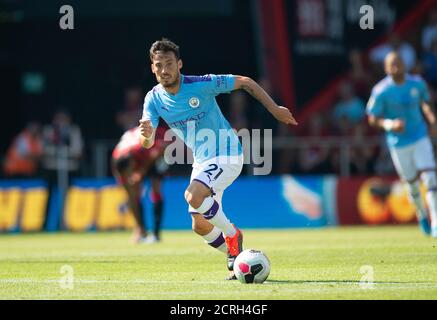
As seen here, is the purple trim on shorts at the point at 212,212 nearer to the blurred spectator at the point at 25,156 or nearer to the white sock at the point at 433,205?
the white sock at the point at 433,205

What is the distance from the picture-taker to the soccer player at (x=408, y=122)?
18250mm

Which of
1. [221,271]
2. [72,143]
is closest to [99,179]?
[72,143]

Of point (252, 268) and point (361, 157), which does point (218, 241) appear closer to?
point (252, 268)

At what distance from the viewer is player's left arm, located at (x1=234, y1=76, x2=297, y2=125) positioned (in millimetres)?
11461

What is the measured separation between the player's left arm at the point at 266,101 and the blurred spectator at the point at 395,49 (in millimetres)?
12924

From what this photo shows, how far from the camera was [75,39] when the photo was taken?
27.6m

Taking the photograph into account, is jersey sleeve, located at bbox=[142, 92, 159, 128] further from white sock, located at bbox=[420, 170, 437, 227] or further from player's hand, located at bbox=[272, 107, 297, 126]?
white sock, located at bbox=[420, 170, 437, 227]

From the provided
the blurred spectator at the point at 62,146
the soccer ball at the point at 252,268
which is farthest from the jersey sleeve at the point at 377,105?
the blurred spectator at the point at 62,146

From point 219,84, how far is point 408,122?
23.5ft

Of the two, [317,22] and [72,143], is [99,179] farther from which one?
[317,22]

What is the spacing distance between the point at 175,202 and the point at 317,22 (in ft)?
18.5

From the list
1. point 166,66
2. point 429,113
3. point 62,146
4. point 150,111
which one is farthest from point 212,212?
point 62,146

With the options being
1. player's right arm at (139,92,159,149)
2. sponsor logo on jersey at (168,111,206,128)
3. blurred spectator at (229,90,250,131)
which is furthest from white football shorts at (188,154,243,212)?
blurred spectator at (229,90,250,131)
